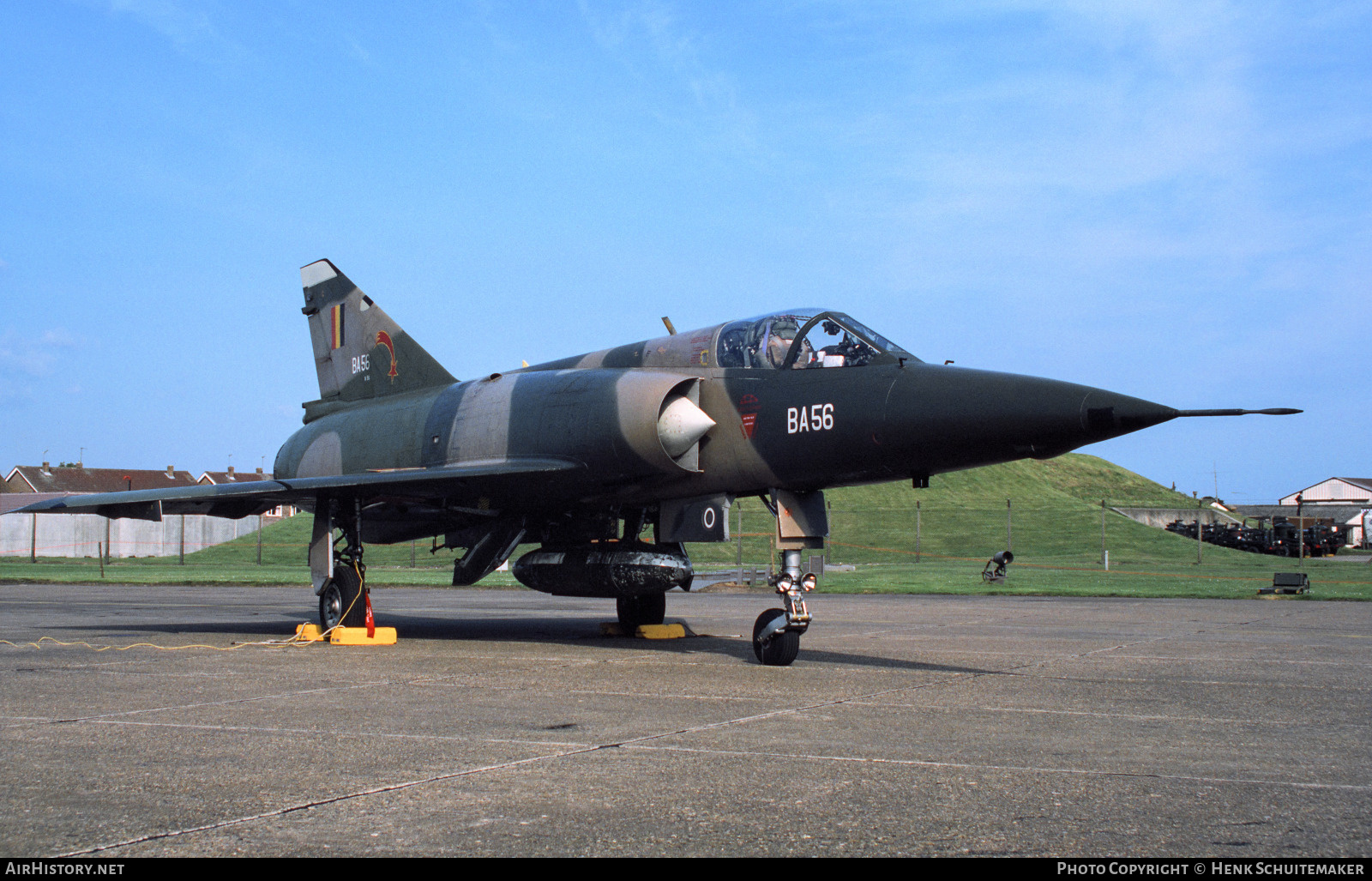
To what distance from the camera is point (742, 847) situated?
3.65 metres

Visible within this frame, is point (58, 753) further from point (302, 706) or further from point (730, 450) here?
point (730, 450)

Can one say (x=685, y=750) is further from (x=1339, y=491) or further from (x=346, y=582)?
(x=1339, y=491)

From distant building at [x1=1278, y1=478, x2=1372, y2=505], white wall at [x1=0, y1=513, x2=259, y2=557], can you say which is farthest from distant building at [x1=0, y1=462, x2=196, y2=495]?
distant building at [x1=1278, y1=478, x2=1372, y2=505]

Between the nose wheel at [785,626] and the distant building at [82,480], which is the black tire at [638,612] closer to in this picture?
the nose wheel at [785,626]

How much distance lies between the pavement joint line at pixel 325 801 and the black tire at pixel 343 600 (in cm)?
748

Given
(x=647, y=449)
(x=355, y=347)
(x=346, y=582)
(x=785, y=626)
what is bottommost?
(x=785, y=626)

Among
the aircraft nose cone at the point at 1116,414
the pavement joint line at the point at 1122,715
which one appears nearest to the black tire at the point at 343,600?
the pavement joint line at the point at 1122,715

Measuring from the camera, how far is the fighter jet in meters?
8.98

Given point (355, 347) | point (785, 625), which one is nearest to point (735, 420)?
point (785, 625)

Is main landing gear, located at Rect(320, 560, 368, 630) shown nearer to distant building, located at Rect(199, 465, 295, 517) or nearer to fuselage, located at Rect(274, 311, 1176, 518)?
fuselage, located at Rect(274, 311, 1176, 518)

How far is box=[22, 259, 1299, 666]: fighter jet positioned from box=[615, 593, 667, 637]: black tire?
0.06ft

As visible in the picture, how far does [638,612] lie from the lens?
1342cm

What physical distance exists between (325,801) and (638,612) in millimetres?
9143

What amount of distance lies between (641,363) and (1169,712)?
21.5ft
